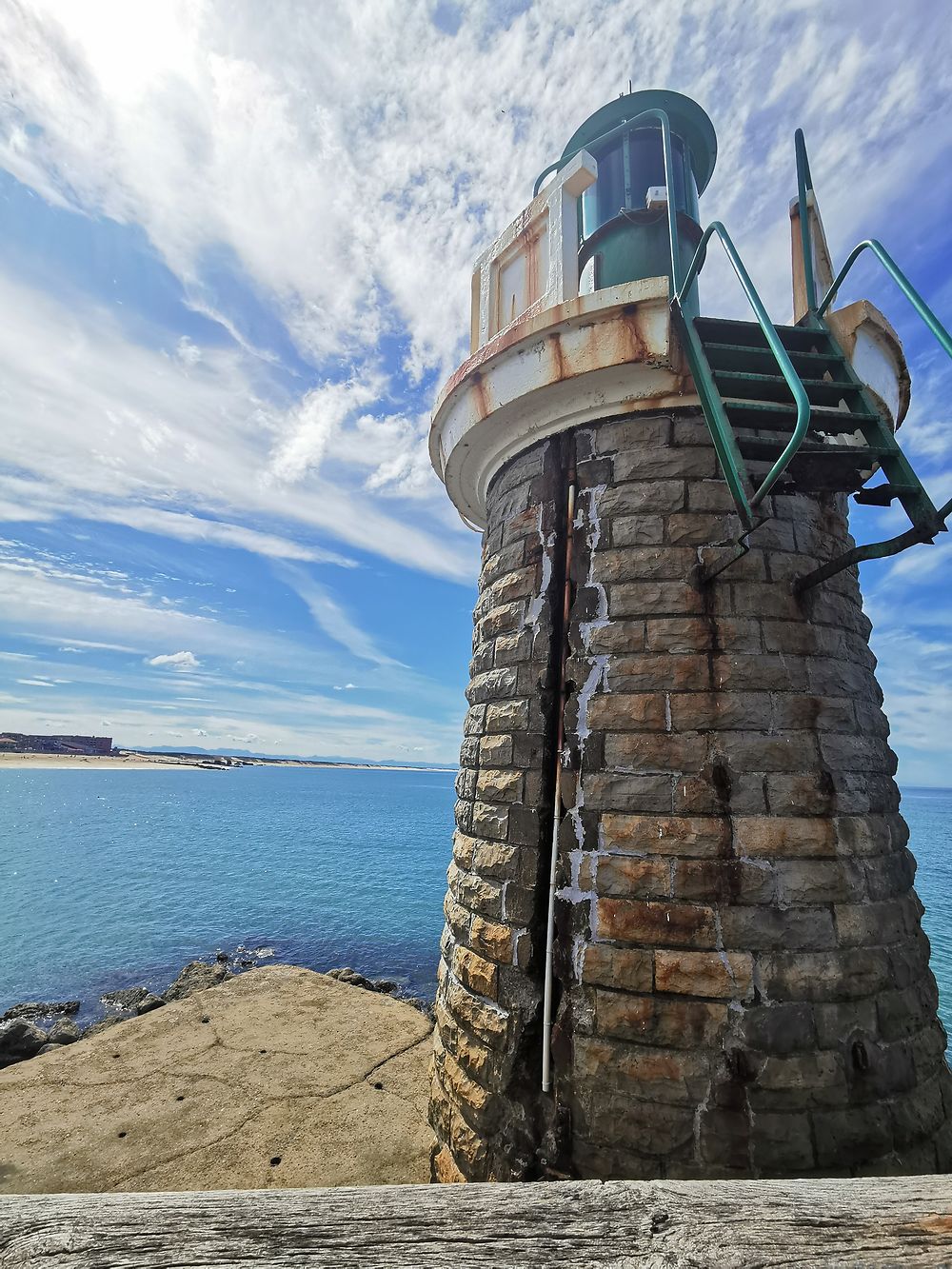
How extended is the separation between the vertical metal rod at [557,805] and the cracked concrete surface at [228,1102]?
60.8 inches

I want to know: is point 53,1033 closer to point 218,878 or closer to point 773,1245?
A: point 773,1245

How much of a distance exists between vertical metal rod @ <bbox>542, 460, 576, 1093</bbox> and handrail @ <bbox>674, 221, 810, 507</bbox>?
1.04 meters

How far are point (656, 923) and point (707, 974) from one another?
28 centimetres

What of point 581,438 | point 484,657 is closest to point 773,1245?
point 484,657

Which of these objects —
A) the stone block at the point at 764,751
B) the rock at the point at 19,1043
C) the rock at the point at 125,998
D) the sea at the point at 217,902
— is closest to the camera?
the stone block at the point at 764,751

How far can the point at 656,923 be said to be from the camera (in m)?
2.79

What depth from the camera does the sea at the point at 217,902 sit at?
17703 millimetres

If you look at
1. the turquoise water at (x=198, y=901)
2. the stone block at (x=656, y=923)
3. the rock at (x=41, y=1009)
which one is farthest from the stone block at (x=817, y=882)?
the rock at (x=41, y=1009)

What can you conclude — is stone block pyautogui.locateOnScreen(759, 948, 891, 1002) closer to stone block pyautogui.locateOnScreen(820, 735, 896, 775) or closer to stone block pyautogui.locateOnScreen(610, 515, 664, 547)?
stone block pyautogui.locateOnScreen(820, 735, 896, 775)

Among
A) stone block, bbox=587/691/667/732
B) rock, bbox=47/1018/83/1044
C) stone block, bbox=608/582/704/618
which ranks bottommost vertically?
rock, bbox=47/1018/83/1044

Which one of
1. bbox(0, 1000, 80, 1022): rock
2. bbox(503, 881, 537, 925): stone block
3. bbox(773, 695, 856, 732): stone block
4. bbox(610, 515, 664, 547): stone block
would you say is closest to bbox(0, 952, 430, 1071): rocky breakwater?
bbox(0, 1000, 80, 1022): rock

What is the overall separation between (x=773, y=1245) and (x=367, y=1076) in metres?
4.91

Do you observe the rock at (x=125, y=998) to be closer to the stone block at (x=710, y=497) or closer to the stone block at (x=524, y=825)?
the stone block at (x=524, y=825)

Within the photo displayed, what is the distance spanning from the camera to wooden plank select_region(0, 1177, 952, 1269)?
1.11 metres
